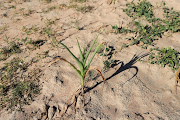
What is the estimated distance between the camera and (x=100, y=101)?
192cm

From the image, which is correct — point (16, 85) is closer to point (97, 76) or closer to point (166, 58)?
point (97, 76)

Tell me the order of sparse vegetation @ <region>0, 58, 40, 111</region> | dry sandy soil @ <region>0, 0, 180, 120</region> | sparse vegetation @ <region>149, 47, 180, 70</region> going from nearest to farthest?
dry sandy soil @ <region>0, 0, 180, 120</region>, sparse vegetation @ <region>0, 58, 40, 111</region>, sparse vegetation @ <region>149, 47, 180, 70</region>

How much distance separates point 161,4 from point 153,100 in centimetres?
304

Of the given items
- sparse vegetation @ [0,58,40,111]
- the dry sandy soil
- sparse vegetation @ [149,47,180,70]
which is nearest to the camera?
the dry sandy soil

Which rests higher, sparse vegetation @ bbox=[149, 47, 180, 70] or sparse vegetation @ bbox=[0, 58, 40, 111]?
sparse vegetation @ bbox=[149, 47, 180, 70]

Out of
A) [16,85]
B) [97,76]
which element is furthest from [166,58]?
[16,85]

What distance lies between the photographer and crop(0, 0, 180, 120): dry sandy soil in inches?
71.7

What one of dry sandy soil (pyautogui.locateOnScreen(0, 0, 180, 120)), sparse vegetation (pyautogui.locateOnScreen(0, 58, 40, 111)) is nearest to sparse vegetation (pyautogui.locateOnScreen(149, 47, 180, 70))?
dry sandy soil (pyautogui.locateOnScreen(0, 0, 180, 120))

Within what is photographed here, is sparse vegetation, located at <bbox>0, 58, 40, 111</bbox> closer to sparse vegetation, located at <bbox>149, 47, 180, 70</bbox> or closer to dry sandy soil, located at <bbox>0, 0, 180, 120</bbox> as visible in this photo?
dry sandy soil, located at <bbox>0, 0, 180, 120</bbox>

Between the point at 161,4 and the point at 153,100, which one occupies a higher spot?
the point at 161,4

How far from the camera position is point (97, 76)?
2.23 meters

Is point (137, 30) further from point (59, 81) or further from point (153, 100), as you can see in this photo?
point (59, 81)

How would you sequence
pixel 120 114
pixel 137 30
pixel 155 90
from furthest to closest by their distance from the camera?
pixel 137 30 → pixel 155 90 → pixel 120 114

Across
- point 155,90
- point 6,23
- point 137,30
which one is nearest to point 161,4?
point 137,30
